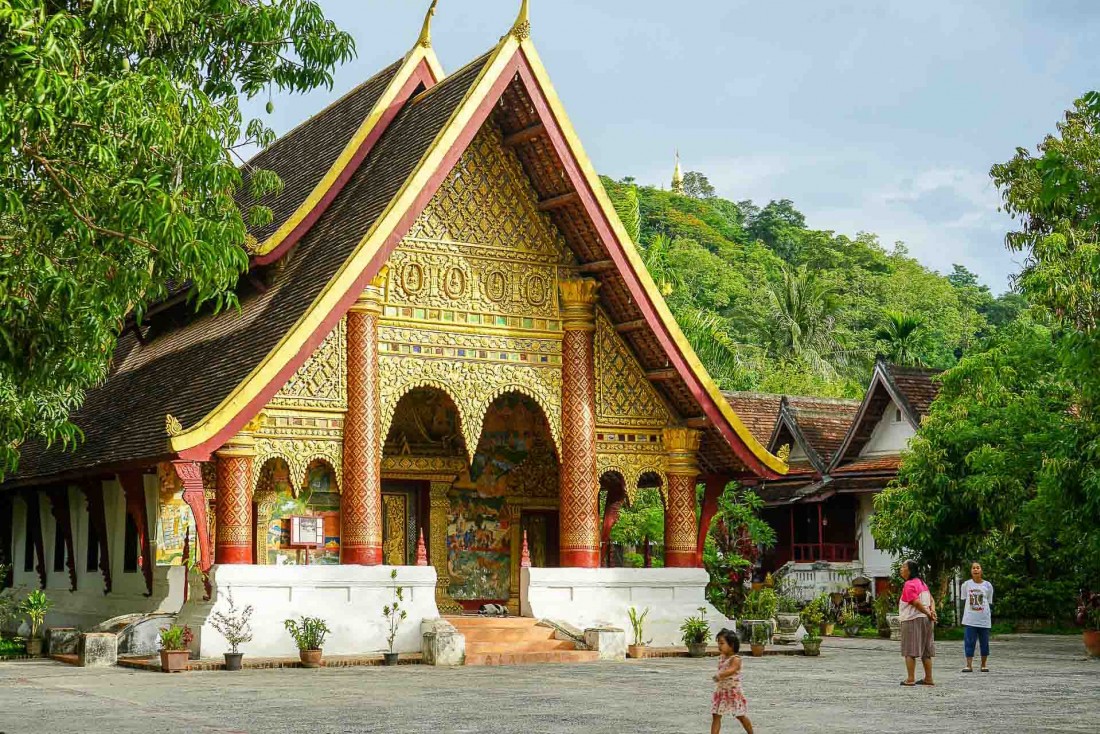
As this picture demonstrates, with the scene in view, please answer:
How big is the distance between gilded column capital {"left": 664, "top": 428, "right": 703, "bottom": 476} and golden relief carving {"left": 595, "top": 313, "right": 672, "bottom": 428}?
0.68 ft

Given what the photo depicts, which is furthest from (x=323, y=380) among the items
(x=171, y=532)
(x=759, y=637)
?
(x=759, y=637)

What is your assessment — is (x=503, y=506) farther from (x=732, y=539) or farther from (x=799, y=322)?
(x=799, y=322)

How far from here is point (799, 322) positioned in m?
58.7

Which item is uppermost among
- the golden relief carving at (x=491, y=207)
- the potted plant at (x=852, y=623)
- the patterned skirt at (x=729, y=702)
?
the golden relief carving at (x=491, y=207)

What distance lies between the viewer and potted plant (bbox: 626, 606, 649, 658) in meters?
17.9

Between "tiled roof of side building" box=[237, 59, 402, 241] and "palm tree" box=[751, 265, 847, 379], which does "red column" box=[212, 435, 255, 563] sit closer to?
"tiled roof of side building" box=[237, 59, 402, 241]

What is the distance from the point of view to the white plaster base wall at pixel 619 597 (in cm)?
1814

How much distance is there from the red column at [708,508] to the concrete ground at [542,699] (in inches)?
102

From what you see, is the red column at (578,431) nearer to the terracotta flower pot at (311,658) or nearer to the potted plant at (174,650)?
the terracotta flower pot at (311,658)

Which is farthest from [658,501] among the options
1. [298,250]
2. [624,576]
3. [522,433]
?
[298,250]

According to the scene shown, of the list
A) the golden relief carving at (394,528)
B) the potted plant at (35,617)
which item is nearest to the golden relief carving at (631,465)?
the golden relief carving at (394,528)

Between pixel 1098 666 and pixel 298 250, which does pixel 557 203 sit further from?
pixel 1098 666

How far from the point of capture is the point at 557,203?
18.8 m

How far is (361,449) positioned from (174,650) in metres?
3.18
